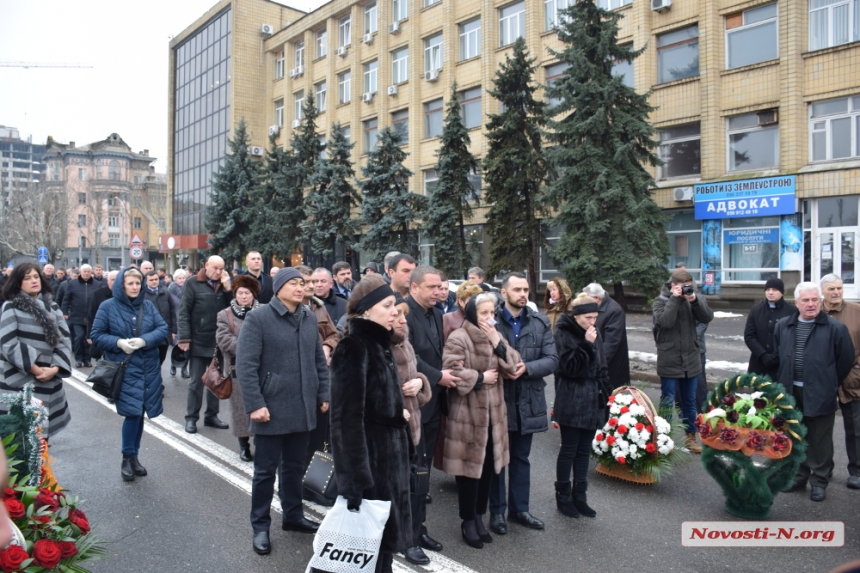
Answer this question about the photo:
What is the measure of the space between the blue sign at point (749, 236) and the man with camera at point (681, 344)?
17.1m

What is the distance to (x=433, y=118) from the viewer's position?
3462 centimetres

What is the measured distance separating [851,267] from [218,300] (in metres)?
20.5

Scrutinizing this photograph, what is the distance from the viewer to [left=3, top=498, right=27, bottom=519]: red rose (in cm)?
303

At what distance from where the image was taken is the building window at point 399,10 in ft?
119

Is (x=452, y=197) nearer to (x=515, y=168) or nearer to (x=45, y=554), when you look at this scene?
(x=515, y=168)

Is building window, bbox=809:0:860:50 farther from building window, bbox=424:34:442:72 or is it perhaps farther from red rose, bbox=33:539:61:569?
red rose, bbox=33:539:61:569

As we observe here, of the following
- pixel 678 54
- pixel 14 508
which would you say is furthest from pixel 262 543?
pixel 678 54

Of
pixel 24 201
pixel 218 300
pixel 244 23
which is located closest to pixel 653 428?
pixel 218 300

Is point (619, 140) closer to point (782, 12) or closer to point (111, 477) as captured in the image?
point (782, 12)

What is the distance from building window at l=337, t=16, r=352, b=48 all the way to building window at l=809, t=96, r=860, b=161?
2761 cm

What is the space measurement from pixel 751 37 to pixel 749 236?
6999 millimetres

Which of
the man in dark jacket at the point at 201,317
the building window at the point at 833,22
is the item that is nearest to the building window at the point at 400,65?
the building window at the point at 833,22

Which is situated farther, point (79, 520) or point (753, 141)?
point (753, 141)

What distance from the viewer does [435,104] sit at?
113 ft
